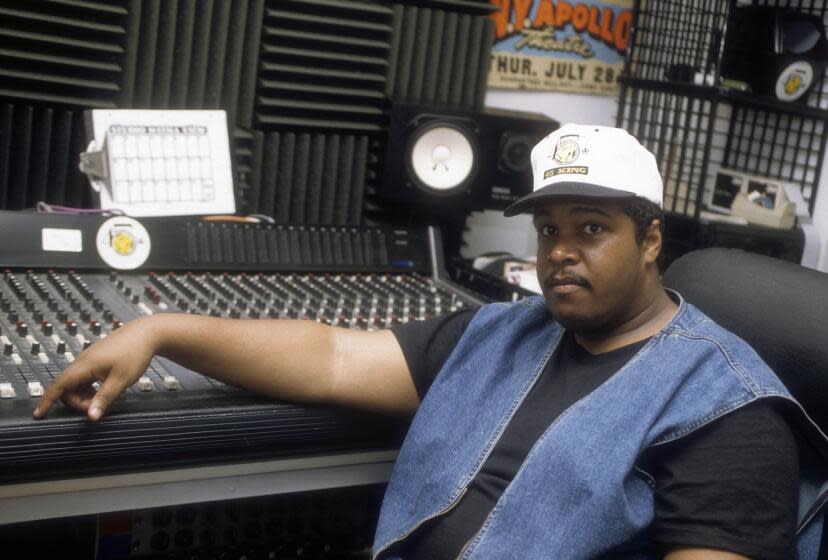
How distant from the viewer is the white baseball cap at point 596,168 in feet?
4.69

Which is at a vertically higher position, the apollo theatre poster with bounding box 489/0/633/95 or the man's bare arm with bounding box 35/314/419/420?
the apollo theatre poster with bounding box 489/0/633/95

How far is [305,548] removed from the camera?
2.14 meters

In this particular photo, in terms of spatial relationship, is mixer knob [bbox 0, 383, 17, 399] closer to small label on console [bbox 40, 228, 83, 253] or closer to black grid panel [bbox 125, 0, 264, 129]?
small label on console [bbox 40, 228, 83, 253]

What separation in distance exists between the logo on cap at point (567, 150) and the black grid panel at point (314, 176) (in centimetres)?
115

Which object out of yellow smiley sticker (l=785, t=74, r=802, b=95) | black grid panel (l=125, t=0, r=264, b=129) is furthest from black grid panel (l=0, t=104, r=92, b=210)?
yellow smiley sticker (l=785, t=74, r=802, b=95)

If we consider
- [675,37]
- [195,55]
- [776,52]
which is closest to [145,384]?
[195,55]

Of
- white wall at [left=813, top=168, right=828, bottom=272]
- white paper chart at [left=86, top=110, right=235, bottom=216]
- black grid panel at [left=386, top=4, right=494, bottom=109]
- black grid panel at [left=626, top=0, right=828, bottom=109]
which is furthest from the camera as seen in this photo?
white wall at [left=813, top=168, right=828, bottom=272]

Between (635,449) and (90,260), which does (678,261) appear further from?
(90,260)

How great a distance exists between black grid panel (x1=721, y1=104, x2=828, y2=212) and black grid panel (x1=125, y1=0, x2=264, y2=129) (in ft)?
5.85

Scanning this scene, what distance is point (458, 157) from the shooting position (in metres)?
2.58

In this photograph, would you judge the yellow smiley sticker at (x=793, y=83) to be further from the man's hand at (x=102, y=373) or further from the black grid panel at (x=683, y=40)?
the man's hand at (x=102, y=373)

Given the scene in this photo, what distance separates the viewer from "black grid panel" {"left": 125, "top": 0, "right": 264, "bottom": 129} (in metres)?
2.33

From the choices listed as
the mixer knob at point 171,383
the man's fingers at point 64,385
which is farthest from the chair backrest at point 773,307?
the man's fingers at point 64,385

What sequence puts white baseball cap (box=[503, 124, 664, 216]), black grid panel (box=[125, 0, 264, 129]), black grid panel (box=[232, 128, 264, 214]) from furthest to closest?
1. black grid panel (box=[232, 128, 264, 214])
2. black grid panel (box=[125, 0, 264, 129])
3. white baseball cap (box=[503, 124, 664, 216])
